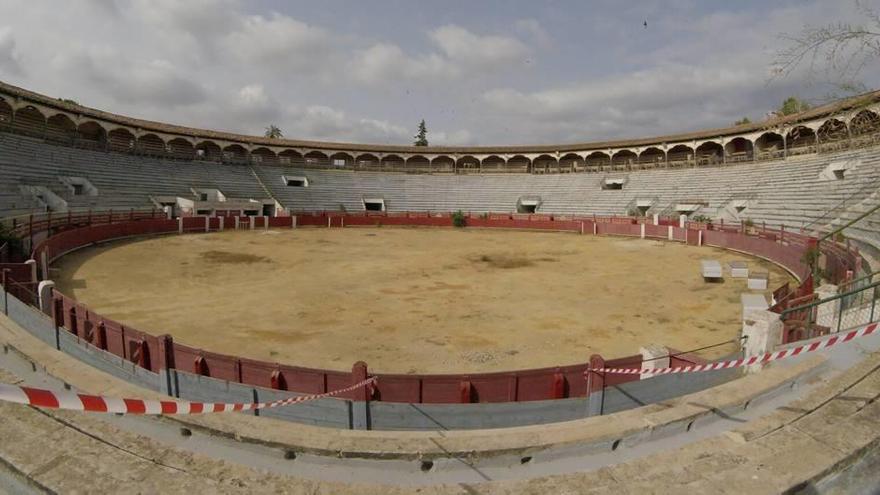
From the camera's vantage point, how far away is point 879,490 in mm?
3576

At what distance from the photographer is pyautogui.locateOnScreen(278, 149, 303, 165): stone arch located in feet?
158

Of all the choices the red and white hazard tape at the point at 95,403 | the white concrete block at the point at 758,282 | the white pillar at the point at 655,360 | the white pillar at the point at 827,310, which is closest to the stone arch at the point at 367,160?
the white concrete block at the point at 758,282

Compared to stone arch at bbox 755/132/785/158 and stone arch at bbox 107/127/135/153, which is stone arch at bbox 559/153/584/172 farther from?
stone arch at bbox 107/127/135/153

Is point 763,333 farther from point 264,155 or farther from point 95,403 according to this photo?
point 264,155

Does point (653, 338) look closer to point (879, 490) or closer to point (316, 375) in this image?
point (879, 490)

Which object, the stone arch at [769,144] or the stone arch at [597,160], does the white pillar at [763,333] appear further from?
the stone arch at [597,160]

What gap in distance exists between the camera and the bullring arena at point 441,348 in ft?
13.0

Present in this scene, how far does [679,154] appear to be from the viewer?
146ft

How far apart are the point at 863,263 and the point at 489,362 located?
36.2 ft

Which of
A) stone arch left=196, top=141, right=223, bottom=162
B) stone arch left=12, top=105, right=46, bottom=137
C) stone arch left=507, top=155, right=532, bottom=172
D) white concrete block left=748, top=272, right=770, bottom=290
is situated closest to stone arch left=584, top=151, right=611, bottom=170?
stone arch left=507, top=155, right=532, bottom=172

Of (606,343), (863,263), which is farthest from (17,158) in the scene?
(863,263)

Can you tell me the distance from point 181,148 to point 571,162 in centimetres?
4006

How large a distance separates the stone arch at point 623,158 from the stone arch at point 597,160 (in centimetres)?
59

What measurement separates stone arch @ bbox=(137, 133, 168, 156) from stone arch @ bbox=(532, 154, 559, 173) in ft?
121
